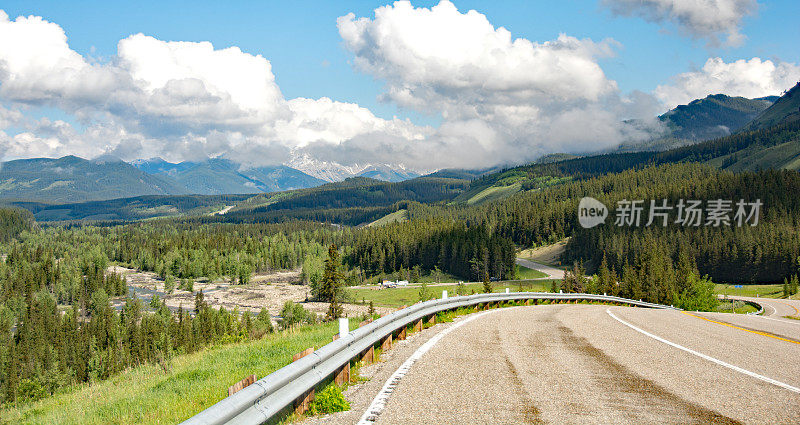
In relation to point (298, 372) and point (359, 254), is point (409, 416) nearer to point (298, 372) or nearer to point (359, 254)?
point (298, 372)

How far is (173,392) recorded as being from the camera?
30.6 feet

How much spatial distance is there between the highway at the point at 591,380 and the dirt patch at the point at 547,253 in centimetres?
15874

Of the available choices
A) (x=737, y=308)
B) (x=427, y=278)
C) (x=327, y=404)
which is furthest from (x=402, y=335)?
(x=427, y=278)

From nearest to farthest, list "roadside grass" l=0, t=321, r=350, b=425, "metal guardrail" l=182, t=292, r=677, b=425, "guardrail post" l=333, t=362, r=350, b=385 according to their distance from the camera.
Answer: "metal guardrail" l=182, t=292, r=677, b=425 → "roadside grass" l=0, t=321, r=350, b=425 → "guardrail post" l=333, t=362, r=350, b=385

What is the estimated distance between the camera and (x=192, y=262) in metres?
171

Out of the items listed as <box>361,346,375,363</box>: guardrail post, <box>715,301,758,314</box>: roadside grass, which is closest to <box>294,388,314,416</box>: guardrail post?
<box>361,346,375,363</box>: guardrail post

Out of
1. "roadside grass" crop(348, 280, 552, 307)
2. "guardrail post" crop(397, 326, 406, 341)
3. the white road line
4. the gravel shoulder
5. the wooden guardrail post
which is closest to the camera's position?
the white road line

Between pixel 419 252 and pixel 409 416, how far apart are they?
160 metres

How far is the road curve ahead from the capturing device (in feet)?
21.6

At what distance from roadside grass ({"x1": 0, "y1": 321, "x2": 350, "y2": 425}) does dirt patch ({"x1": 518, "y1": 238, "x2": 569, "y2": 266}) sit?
161 metres

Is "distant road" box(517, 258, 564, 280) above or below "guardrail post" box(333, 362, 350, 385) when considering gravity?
below

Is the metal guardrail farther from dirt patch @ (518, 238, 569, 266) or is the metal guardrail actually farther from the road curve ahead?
dirt patch @ (518, 238, 569, 266)

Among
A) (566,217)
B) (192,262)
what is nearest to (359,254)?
(192,262)

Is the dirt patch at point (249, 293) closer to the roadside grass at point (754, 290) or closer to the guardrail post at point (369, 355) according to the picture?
the guardrail post at point (369, 355)
